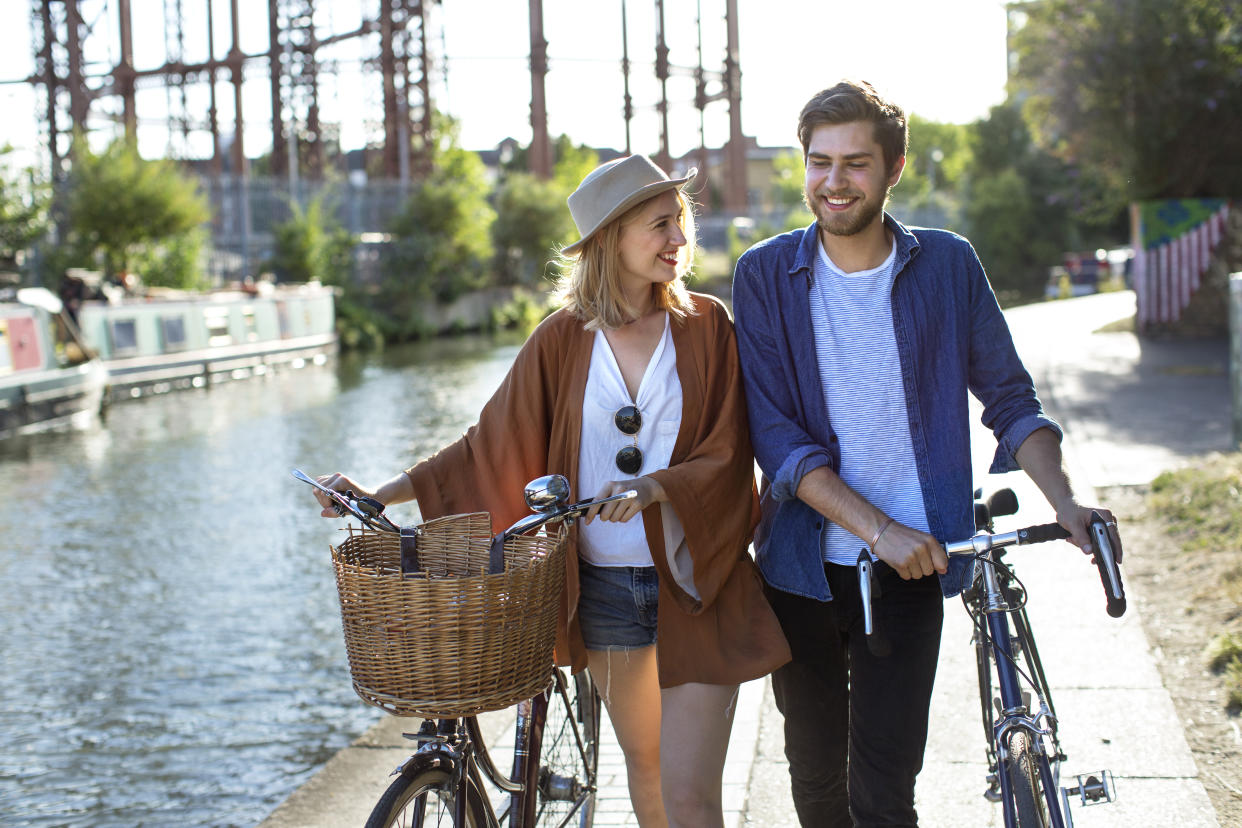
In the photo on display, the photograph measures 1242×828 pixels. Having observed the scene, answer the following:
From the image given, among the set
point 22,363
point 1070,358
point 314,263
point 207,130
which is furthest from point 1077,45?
point 207,130

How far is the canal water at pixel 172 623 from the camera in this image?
6.48 m

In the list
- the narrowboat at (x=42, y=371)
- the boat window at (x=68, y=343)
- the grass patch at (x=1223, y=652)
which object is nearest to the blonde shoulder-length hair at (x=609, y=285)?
the grass patch at (x=1223, y=652)

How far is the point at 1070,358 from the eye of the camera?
1752 cm

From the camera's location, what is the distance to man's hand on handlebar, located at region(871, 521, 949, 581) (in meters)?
2.83

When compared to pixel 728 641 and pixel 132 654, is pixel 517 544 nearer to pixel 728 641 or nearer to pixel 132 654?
pixel 728 641

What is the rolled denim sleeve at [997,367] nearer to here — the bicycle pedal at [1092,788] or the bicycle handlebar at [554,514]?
the bicycle pedal at [1092,788]

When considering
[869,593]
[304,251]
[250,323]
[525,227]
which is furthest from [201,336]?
[869,593]

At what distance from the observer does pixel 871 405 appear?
310 cm

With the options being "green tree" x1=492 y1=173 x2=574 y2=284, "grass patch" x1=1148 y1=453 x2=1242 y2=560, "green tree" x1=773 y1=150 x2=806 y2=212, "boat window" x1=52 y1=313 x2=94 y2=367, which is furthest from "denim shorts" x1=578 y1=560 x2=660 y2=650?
"green tree" x1=773 y1=150 x2=806 y2=212

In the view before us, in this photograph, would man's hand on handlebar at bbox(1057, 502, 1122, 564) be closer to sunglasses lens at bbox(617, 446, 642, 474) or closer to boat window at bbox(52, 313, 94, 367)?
sunglasses lens at bbox(617, 446, 642, 474)

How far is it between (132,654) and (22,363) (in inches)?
496

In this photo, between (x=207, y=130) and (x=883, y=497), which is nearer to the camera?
(x=883, y=497)

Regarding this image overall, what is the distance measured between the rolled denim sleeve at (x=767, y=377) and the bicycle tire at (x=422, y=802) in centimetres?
95

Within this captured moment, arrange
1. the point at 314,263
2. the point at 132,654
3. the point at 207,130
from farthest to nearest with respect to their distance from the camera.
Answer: the point at 207,130, the point at 314,263, the point at 132,654
